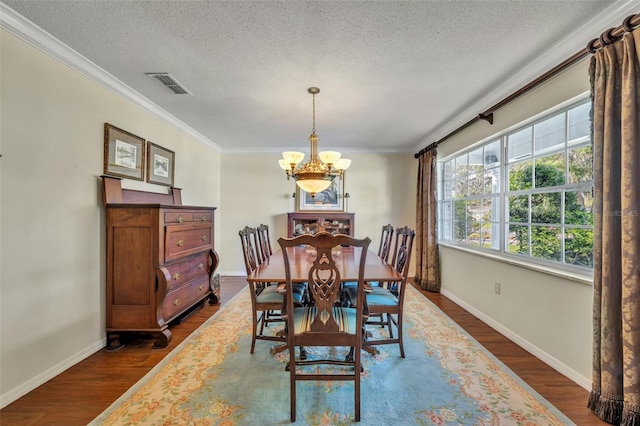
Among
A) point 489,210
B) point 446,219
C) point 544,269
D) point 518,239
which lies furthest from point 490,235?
point 446,219

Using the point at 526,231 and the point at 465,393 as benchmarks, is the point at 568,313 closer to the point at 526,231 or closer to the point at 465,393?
the point at 526,231

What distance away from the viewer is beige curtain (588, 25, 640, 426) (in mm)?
Answer: 1399

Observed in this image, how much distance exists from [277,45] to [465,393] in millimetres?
2725

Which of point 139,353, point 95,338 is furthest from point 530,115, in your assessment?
point 95,338

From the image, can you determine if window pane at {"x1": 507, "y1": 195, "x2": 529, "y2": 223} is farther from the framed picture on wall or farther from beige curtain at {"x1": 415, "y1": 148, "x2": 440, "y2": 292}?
the framed picture on wall

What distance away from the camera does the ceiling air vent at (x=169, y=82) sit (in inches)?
92.9

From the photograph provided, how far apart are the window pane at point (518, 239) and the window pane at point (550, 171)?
45 cm

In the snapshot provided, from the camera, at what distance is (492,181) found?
303 centimetres

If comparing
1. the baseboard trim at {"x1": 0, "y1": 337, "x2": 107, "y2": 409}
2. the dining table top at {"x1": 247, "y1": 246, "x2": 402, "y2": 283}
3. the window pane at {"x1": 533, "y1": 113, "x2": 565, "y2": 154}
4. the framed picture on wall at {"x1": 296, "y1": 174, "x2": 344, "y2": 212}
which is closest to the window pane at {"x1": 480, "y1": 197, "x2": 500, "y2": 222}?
the window pane at {"x1": 533, "y1": 113, "x2": 565, "y2": 154}

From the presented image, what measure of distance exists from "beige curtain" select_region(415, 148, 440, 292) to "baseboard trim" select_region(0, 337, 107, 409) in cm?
400

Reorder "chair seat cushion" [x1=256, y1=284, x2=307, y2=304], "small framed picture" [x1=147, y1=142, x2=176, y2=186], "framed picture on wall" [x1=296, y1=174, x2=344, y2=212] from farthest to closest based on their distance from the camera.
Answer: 1. "framed picture on wall" [x1=296, y1=174, x2=344, y2=212]
2. "small framed picture" [x1=147, y1=142, x2=176, y2=186]
3. "chair seat cushion" [x1=256, y1=284, x2=307, y2=304]

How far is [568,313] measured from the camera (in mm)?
1956

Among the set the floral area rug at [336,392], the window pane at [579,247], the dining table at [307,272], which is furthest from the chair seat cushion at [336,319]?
the window pane at [579,247]

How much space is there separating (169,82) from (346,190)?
128 inches
